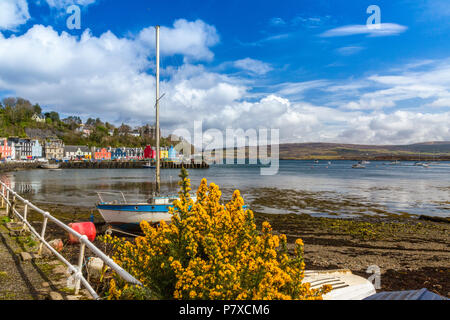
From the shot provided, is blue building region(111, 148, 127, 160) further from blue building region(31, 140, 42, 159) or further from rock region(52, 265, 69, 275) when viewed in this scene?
rock region(52, 265, 69, 275)

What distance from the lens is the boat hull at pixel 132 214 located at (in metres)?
16.2

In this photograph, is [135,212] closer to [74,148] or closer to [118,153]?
[74,148]

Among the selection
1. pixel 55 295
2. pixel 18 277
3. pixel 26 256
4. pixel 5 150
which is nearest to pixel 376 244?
pixel 26 256

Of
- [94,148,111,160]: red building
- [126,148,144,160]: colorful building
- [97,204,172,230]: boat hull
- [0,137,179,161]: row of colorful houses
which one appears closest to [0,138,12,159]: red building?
[0,137,179,161]: row of colorful houses

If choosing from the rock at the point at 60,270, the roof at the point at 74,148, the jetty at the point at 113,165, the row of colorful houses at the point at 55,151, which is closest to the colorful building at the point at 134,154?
the row of colorful houses at the point at 55,151

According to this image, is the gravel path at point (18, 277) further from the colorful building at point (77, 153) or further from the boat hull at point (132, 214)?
the colorful building at point (77, 153)

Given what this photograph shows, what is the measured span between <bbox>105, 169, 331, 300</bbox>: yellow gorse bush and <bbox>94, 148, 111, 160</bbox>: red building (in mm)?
188833

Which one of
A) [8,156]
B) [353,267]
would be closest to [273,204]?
[353,267]

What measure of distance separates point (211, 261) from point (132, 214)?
45.6 ft

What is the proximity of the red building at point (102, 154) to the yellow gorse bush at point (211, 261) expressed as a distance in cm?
18883
